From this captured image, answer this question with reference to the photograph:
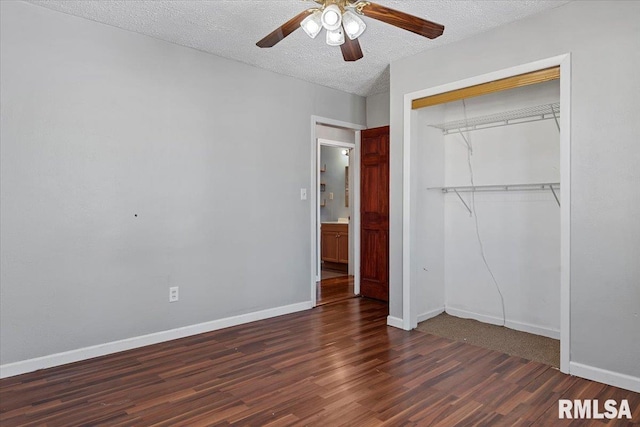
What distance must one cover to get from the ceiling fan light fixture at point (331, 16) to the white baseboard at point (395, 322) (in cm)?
268

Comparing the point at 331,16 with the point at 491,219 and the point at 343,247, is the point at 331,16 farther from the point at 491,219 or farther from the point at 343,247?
the point at 343,247

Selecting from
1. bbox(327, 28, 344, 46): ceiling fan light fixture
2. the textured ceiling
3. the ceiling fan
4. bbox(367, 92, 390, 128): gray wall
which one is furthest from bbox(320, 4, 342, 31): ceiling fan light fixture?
bbox(367, 92, 390, 128): gray wall

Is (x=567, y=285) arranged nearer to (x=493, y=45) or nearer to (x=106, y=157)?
(x=493, y=45)

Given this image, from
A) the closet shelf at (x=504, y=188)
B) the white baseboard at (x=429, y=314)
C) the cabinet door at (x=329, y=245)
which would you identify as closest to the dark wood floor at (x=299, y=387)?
the white baseboard at (x=429, y=314)

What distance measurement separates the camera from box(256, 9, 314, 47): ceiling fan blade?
230 cm

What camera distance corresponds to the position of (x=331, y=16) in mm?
2111

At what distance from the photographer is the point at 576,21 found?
2.71m

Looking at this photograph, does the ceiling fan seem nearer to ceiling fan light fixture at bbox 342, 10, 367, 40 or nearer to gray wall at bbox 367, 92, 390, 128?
ceiling fan light fixture at bbox 342, 10, 367, 40

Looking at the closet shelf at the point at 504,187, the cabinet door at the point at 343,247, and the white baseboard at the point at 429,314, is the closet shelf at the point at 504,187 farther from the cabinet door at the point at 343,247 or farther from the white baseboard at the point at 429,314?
the cabinet door at the point at 343,247

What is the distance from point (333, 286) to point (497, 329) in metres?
2.50

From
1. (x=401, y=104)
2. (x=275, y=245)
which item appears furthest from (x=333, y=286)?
(x=401, y=104)

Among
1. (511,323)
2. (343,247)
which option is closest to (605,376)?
(511,323)

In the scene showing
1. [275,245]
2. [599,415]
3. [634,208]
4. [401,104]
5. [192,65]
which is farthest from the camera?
[275,245]

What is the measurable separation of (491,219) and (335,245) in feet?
11.3
